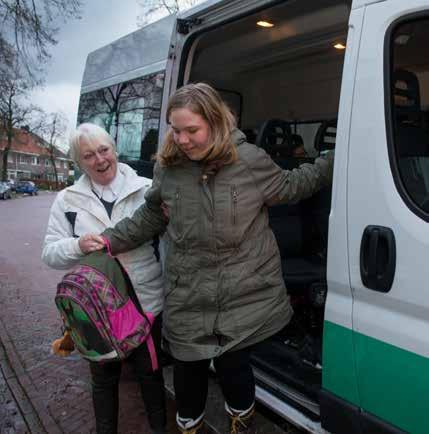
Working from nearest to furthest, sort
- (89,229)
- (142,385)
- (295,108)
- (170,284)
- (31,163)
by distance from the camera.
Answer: (170,284), (89,229), (142,385), (295,108), (31,163)

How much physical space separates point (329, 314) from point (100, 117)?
3.41 meters

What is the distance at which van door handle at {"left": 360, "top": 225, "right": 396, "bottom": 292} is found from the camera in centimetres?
169

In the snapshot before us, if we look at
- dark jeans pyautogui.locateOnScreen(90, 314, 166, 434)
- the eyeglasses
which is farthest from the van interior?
the eyeglasses

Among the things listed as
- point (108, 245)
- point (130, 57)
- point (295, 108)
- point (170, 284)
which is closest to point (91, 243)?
point (108, 245)

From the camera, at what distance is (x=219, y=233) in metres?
2.02

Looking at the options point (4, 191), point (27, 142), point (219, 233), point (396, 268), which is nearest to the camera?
point (396, 268)

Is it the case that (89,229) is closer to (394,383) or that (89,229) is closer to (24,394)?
(394,383)

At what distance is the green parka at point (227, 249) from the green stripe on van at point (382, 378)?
35 cm

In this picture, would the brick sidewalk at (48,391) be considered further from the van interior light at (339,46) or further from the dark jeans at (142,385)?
the van interior light at (339,46)

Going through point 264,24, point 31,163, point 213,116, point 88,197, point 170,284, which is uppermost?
point 264,24

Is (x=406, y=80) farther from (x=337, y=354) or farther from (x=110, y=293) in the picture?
(x=110, y=293)

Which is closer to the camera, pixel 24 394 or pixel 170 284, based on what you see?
pixel 170 284

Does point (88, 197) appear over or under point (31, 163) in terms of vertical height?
under

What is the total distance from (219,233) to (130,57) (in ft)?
8.17
